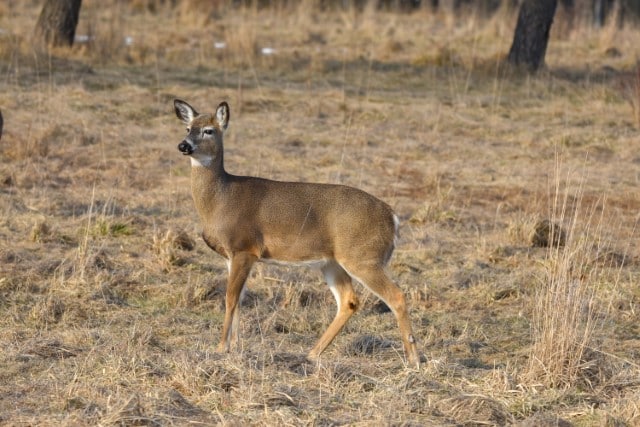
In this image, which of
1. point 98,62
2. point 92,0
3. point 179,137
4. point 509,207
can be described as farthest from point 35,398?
point 92,0

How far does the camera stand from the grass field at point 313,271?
7051 mm

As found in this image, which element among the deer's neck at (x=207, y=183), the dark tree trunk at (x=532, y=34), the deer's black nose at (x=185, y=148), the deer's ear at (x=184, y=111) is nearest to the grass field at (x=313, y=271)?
the dark tree trunk at (x=532, y=34)

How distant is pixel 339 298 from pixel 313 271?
2.03m

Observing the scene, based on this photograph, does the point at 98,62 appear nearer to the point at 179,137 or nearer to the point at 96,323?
the point at 179,137

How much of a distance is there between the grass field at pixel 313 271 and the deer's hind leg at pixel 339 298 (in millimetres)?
161

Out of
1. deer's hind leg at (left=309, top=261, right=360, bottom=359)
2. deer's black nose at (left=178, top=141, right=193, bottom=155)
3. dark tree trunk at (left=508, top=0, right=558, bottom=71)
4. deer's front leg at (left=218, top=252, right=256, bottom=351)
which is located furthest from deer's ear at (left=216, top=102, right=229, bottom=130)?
dark tree trunk at (left=508, top=0, right=558, bottom=71)

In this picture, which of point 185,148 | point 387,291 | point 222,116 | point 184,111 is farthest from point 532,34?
point 387,291

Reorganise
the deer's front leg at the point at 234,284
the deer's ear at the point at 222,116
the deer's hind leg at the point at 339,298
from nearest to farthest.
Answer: the deer's front leg at the point at 234,284 < the deer's hind leg at the point at 339,298 < the deer's ear at the point at 222,116

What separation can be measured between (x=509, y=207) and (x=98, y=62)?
8167 millimetres

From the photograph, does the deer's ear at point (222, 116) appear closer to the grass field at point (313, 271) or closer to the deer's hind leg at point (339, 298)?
the deer's hind leg at point (339, 298)

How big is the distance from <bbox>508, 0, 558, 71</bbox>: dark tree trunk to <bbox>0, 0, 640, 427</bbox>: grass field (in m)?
0.54

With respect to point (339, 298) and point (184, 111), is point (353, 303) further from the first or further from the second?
point (184, 111)

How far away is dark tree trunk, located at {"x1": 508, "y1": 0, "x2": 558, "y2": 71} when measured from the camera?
2069 cm

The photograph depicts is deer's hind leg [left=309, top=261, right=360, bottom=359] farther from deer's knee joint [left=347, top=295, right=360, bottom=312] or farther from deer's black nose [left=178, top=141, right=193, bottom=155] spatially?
deer's black nose [left=178, top=141, right=193, bottom=155]
